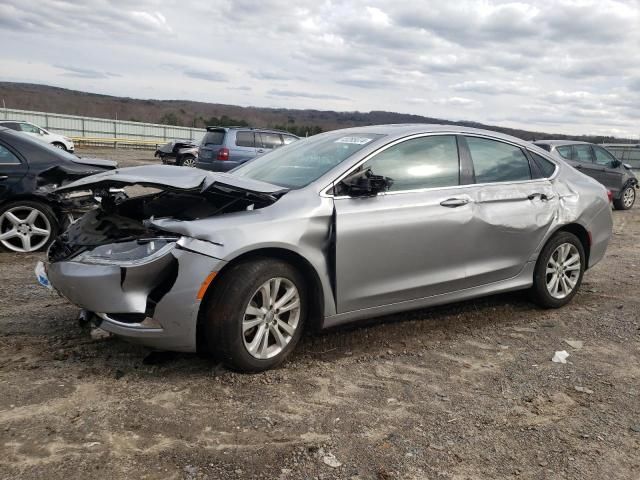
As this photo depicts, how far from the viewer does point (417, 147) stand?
444cm

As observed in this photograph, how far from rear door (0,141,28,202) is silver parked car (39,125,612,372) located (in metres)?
2.86

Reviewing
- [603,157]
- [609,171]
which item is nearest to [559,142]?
[603,157]

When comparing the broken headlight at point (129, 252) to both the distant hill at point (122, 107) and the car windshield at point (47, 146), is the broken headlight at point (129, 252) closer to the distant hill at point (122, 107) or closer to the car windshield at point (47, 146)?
the car windshield at point (47, 146)

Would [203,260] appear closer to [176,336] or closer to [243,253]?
[243,253]

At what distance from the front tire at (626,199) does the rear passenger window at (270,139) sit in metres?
9.11

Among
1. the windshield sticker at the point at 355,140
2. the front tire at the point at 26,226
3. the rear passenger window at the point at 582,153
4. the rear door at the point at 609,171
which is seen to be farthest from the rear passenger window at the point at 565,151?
the front tire at the point at 26,226

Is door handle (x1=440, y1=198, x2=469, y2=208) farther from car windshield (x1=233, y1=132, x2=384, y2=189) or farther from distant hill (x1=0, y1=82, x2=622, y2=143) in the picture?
distant hill (x1=0, y1=82, x2=622, y2=143)

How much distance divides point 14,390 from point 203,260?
129 cm

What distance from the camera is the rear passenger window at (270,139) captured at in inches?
647

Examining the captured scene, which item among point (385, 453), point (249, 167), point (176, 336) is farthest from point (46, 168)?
point (385, 453)

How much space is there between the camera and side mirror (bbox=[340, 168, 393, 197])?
3906mm

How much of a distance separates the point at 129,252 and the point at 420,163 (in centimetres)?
224

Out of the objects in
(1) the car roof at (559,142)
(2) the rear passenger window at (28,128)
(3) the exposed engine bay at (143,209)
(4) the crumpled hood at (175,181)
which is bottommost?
(3) the exposed engine bay at (143,209)

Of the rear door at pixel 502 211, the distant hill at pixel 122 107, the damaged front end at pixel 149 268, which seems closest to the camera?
the damaged front end at pixel 149 268
